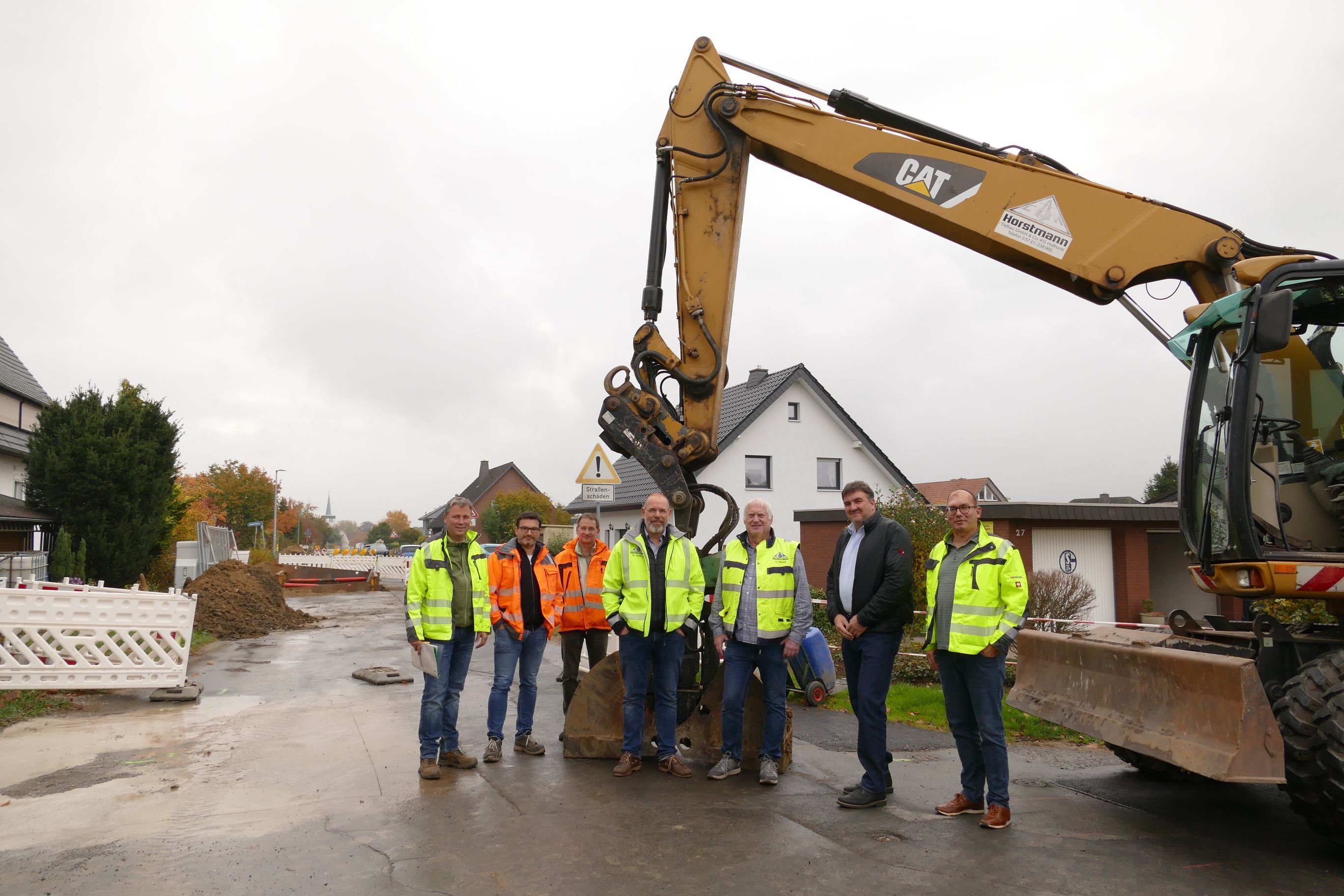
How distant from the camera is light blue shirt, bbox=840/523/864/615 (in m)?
5.93

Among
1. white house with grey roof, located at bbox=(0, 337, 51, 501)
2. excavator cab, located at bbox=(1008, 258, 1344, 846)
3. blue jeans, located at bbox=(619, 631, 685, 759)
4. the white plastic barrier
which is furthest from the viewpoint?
white house with grey roof, located at bbox=(0, 337, 51, 501)

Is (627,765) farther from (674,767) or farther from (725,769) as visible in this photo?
(725,769)

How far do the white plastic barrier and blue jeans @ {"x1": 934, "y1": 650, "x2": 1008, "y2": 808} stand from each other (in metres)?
8.00

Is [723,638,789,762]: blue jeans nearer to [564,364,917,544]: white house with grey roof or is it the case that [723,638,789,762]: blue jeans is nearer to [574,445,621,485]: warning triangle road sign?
[574,445,621,485]: warning triangle road sign

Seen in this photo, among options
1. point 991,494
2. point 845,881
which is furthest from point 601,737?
point 991,494

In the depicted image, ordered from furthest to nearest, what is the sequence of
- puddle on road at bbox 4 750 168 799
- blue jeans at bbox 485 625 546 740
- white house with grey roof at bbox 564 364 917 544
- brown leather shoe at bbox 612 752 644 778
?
white house with grey roof at bbox 564 364 917 544, blue jeans at bbox 485 625 546 740, brown leather shoe at bbox 612 752 644 778, puddle on road at bbox 4 750 168 799

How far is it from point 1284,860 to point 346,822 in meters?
4.91

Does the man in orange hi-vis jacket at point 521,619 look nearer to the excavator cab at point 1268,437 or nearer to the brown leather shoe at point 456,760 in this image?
the brown leather shoe at point 456,760

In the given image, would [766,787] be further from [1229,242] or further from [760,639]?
[1229,242]

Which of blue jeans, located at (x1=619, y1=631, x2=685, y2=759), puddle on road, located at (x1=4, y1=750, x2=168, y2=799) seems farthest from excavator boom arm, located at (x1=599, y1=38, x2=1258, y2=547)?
puddle on road, located at (x1=4, y1=750, x2=168, y2=799)

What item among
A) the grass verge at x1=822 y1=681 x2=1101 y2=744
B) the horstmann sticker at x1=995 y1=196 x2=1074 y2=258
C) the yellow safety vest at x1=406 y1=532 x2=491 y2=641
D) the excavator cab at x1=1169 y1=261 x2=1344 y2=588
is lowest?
the grass verge at x1=822 y1=681 x2=1101 y2=744

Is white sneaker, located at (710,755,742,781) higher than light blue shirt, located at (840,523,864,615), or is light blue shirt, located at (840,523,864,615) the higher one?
light blue shirt, located at (840,523,864,615)

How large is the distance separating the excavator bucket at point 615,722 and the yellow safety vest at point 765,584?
2.70 feet

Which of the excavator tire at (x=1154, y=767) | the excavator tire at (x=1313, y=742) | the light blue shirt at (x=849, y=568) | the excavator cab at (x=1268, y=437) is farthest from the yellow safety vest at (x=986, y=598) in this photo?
the excavator tire at (x=1154, y=767)
